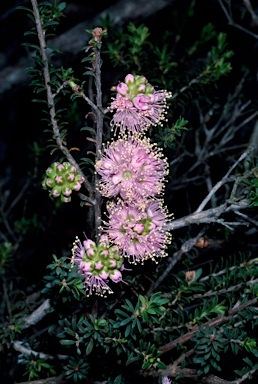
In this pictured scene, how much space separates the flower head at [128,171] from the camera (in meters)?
1.63

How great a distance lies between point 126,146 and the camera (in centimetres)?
167

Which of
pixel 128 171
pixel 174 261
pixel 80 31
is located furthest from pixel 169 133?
pixel 80 31

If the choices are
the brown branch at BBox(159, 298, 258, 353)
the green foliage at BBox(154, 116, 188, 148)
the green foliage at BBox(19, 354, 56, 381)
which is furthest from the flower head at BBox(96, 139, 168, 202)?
the green foliage at BBox(19, 354, 56, 381)

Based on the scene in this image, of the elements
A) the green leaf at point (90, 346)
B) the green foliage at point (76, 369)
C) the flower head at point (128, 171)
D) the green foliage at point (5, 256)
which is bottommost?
the green foliage at point (76, 369)

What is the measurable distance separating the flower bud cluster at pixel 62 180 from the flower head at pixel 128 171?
7 centimetres

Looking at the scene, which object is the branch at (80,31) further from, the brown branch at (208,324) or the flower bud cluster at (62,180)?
the brown branch at (208,324)

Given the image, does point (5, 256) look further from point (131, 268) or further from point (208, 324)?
point (208, 324)

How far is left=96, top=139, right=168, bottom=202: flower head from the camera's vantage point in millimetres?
1634

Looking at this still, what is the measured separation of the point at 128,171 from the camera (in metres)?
1.66

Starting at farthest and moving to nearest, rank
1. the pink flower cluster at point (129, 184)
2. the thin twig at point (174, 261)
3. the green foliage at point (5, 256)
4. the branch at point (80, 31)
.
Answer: the branch at point (80, 31) < the green foliage at point (5, 256) < the thin twig at point (174, 261) < the pink flower cluster at point (129, 184)

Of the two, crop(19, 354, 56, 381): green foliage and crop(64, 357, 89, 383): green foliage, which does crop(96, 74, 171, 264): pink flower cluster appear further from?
crop(19, 354, 56, 381): green foliage

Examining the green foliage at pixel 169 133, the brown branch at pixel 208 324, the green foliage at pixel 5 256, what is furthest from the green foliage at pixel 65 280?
the green foliage at pixel 5 256

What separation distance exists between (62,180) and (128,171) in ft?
0.65

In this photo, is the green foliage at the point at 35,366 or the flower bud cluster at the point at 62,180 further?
the green foliage at the point at 35,366
